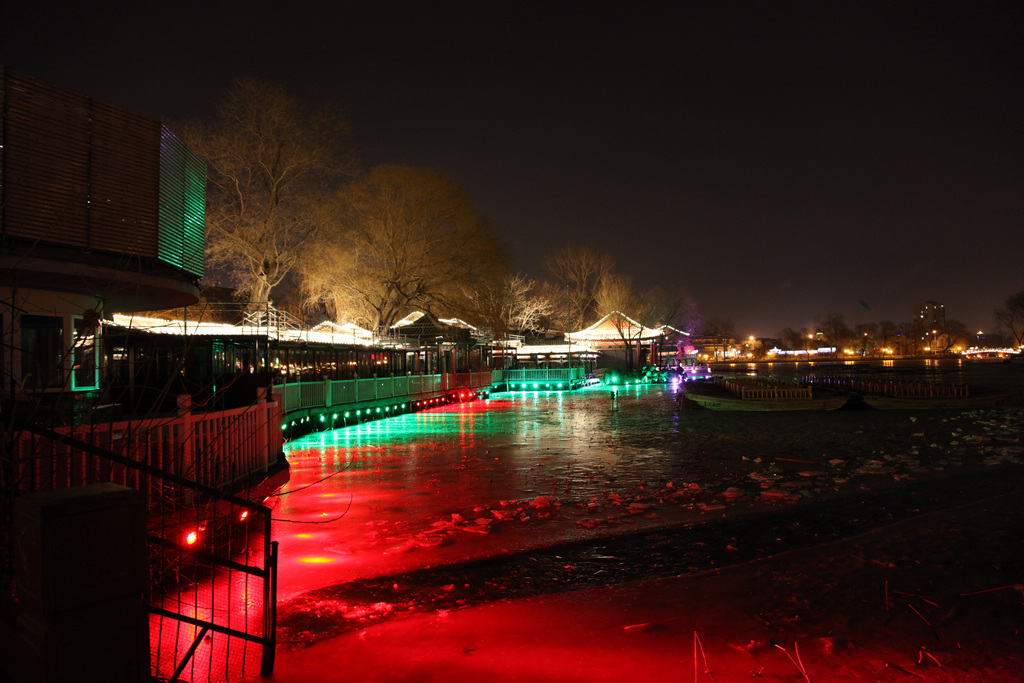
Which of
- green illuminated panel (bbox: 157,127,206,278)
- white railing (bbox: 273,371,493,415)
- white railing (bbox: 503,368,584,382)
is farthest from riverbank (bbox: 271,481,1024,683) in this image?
white railing (bbox: 503,368,584,382)

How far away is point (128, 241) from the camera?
11641 mm

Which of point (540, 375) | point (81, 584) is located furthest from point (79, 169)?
point (540, 375)

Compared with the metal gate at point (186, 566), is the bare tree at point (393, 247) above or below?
above

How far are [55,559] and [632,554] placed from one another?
5.99m

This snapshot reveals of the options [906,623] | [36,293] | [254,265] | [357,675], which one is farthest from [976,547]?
[254,265]

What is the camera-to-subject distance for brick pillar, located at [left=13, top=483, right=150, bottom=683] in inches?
110

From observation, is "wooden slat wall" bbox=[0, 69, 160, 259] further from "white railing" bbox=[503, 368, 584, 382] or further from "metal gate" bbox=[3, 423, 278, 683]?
"white railing" bbox=[503, 368, 584, 382]

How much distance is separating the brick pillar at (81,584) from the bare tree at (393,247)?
33.7 m

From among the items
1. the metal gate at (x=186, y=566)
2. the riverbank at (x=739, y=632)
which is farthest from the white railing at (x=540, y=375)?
the riverbank at (x=739, y=632)

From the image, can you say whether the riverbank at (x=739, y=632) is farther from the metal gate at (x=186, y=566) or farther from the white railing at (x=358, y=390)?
the white railing at (x=358, y=390)

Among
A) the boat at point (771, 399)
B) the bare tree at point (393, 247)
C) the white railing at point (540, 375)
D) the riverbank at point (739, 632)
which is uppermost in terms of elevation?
the bare tree at point (393, 247)

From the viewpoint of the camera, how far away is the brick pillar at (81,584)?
2.80m

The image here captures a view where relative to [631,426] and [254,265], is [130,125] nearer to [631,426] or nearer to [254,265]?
[631,426]

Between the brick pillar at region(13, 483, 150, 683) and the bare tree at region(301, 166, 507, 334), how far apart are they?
111ft
